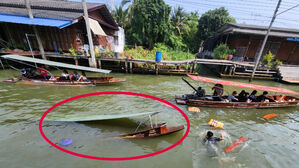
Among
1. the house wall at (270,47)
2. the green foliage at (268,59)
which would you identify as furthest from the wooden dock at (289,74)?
the house wall at (270,47)

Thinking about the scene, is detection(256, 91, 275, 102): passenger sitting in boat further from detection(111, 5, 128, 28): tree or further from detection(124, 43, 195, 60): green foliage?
detection(111, 5, 128, 28): tree

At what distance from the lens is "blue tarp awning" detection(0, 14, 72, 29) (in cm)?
1215

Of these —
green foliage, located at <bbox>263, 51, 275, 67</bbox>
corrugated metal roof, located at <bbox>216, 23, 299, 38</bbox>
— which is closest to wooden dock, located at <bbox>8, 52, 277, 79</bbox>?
green foliage, located at <bbox>263, 51, 275, 67</bbox>

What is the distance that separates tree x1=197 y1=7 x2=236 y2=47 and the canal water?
77.4ft

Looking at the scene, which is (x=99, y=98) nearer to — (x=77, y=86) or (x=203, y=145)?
(x=77, y=86)

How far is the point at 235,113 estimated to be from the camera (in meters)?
7.84

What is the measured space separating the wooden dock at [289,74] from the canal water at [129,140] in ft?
31.3

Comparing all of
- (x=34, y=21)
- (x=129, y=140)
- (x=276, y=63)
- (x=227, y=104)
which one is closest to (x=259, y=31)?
(x=276, y=63)

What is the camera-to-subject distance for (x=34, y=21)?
12.6 meters

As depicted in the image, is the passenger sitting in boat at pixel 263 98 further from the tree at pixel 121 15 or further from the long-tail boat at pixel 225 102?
the tree at pixel 121 15

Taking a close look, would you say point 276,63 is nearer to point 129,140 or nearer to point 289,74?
point 289,74

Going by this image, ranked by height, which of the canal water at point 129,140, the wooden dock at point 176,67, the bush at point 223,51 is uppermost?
the bush at point 223,51

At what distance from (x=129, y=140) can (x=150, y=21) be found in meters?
20.0

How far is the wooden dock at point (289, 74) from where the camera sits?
49.5ft
